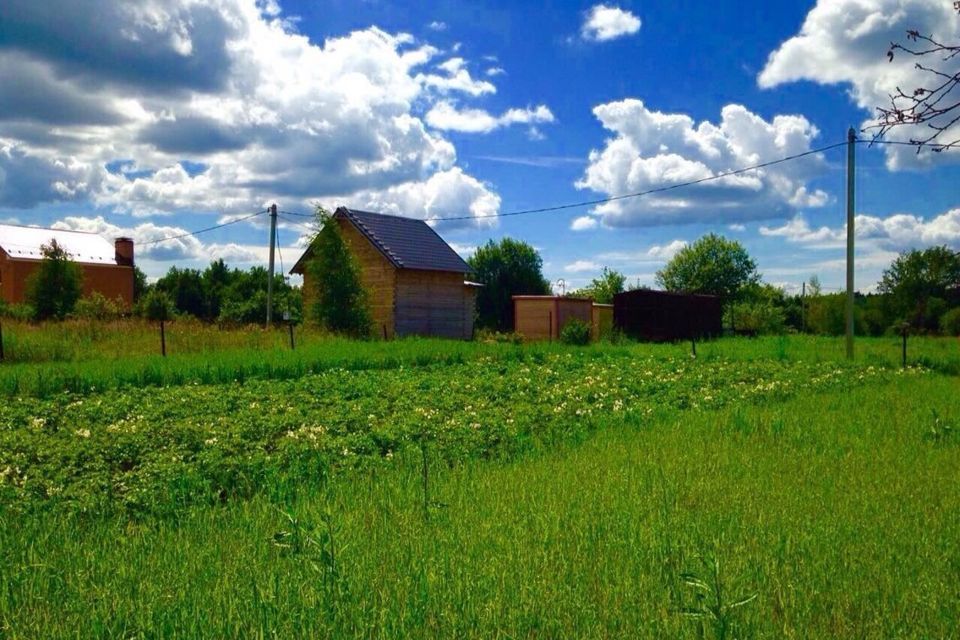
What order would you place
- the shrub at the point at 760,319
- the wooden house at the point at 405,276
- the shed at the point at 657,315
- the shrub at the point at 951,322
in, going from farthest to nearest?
the shrub at the point at 760,319
the shrub at the point at 951,322
the shed at the point at 657,315
the wooden house at the point at 405,276

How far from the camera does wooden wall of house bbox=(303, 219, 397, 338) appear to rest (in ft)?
95.7

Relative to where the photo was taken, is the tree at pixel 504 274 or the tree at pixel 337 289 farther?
the tree at pixel 504 274

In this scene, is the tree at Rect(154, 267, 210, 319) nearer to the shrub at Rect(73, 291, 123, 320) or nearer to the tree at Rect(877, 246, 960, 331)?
the shrub at Rect(73, 291, 123, 320)

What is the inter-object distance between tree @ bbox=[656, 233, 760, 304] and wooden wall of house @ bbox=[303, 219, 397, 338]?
40.7 m

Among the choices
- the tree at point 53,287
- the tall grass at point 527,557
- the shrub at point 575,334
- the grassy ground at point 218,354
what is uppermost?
the tree at point 53,287

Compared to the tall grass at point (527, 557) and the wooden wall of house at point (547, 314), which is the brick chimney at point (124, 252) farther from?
the tall grass at point (527, 557)

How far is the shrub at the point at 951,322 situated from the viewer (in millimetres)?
35800

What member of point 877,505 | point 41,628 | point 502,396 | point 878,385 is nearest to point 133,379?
point 502,396

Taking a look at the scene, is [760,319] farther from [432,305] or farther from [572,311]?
[432,305]

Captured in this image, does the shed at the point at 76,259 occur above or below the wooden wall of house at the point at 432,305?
above

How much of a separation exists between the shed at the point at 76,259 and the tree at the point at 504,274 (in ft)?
77.4

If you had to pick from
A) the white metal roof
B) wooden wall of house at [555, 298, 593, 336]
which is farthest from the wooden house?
the white metal roof

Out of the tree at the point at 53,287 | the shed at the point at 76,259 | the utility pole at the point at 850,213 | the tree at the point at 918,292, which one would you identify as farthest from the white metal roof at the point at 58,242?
the tree at the point at 918,292

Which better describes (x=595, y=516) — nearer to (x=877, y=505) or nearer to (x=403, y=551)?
(x=403, y=551)
